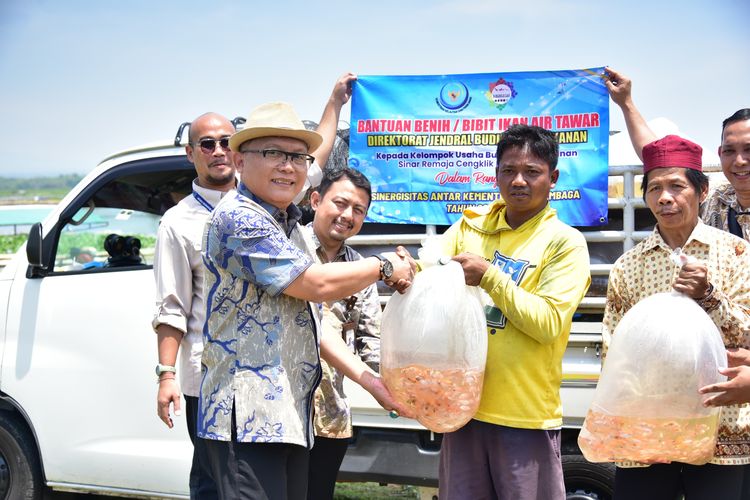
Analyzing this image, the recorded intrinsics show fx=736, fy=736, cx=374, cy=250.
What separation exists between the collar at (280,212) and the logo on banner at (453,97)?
5.59 ft

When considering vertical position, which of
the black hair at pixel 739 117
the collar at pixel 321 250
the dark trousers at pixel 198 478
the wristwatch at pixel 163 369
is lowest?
the dark trousers at pixel 198 478

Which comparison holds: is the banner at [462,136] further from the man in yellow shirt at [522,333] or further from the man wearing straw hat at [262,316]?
the man wearing straw hat at [262,316]

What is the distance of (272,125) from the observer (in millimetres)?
2357

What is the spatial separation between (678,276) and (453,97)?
189 cm

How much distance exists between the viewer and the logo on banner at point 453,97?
13.1ft

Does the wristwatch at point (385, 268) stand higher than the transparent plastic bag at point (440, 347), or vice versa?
the wristwatch at point (385, 268)

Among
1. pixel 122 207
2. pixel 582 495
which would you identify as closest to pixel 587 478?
pixel 582 495

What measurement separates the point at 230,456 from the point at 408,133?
89.0 inches

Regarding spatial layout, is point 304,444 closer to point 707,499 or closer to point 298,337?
point 298,337

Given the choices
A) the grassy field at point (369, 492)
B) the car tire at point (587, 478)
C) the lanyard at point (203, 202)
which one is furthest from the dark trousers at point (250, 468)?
the grassy field at point (369, 492)

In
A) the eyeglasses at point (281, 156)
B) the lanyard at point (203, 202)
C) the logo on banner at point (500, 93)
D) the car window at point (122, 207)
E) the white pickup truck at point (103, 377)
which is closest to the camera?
the eyeglasses at point (281, 156)

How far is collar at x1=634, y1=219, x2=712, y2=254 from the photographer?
8.75ft

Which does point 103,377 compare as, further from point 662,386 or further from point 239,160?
point 662,386

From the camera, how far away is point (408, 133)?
405 cm
